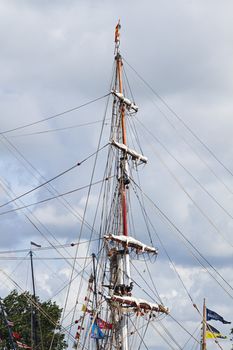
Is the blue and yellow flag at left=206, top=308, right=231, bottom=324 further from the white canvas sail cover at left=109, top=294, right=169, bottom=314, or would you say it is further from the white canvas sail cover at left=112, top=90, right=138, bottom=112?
the white canvas sail cover at left=112, top=90, right=138, bottom=112

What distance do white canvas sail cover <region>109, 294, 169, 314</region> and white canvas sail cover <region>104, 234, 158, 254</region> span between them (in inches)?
176

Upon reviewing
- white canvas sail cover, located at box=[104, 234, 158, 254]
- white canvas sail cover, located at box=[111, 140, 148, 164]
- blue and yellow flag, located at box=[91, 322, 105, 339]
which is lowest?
blue and yellow flag, located at box=[91, 322, 105, 339]

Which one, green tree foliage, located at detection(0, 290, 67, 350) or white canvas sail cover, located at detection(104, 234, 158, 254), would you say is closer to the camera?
white canvas sail cover, located at detection(104, 234, 158, 254)

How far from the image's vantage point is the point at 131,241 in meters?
74.7

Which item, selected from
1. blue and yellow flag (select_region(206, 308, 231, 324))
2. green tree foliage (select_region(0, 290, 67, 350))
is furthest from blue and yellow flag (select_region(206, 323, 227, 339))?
green tree foliage (select_region(0, 290, 67, 350))

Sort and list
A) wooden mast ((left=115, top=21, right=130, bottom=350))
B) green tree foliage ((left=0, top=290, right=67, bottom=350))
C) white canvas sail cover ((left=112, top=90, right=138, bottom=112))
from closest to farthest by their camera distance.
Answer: wooden mast ((left=115, top=21, right=130, bottom=350)), white canvas sail cover ((left=112, top=90, right=138, bottom=112)), green tree foliage ((left=0, top=290, right=67, bottom=350))

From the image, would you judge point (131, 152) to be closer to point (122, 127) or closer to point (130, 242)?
point (122, 127)

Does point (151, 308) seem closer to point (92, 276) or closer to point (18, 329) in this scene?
point (92, 276)

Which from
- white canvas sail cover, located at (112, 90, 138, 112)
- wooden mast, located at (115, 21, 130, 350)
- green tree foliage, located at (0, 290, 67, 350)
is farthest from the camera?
green tree foliage, located at (0, 290, 67, 350)

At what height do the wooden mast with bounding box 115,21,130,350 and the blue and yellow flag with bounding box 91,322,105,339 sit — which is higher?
the wooden mast with bounding box 115,21,130,350

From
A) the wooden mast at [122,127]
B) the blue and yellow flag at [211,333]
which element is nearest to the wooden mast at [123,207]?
the wooden mast at [122,127]

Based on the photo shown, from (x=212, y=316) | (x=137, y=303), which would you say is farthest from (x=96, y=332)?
(x=212, y=316)

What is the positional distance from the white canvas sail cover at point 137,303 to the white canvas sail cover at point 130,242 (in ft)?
14.7

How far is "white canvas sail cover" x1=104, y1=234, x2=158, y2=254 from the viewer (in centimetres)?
7381
